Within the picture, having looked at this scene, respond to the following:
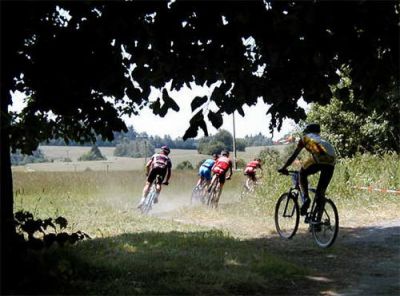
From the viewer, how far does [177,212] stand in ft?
46.5

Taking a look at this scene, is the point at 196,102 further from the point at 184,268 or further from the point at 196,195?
the point at 196,195

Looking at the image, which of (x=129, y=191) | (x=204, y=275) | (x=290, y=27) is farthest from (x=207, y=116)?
(x=129, y=191)

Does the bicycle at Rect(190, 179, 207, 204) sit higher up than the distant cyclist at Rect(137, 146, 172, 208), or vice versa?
the distant cyclist at Rect(137, 146, 172, 208)

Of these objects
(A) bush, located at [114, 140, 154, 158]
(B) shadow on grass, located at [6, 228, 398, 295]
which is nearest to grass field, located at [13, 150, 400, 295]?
(B) shadow on grass, located at [6, 228, 398, 295]

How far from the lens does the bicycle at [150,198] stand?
1367 cm

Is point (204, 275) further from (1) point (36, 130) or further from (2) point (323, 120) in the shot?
(2) point (323, 120)

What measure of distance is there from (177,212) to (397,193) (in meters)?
5.61

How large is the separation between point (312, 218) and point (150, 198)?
608cm

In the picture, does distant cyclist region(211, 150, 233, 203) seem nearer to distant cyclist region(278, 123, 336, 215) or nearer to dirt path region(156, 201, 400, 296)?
dirt path region(156, 201, 400, 296)

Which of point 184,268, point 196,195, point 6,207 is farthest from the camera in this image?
point 196,195

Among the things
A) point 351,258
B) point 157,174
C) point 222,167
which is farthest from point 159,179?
point 351,258

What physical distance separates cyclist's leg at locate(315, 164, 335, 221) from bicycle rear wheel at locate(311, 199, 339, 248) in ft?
0.24

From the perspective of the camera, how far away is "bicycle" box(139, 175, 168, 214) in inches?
538

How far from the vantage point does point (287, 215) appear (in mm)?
9414
